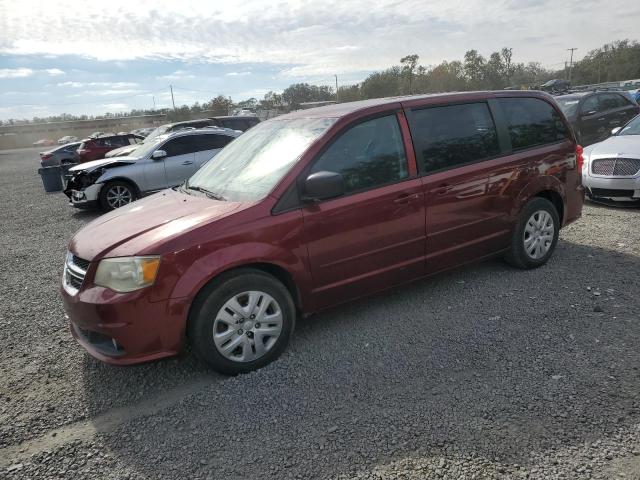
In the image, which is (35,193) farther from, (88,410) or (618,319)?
(618,319)

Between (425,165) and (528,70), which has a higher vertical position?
(528,70)

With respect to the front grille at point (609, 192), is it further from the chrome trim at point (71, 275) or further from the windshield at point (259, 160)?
the chrome trim at point (71, 275)

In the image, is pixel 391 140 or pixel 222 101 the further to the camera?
pixel 222 101

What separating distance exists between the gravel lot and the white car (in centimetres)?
288

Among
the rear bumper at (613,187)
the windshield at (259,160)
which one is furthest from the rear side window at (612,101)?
the windshield at (259,160)

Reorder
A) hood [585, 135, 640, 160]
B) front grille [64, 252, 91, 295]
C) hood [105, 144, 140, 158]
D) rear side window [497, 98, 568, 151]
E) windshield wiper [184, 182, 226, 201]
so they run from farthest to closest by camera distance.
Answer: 1. hood [105, 144, 140, 158]
2. hood [585, 135, 640, 160]
3. rear side window [497, 98, 568, 151]
4. windshield wiper [184, 182, 226, 201]
5. front grille [64, 252, 91, 295]

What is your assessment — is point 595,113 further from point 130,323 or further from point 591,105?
point 130,323

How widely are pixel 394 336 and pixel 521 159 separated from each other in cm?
220

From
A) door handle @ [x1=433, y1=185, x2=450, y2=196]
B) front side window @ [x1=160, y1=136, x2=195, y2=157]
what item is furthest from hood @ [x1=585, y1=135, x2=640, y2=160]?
front side window @ [x1=160, y1=136, x2=195, y2=157]

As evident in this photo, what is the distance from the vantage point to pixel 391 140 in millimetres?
3881

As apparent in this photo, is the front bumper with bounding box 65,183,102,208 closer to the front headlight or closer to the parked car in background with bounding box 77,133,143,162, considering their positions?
the front headlight

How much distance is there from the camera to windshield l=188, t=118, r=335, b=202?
11.7 feet

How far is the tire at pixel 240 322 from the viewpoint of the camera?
3.13 m

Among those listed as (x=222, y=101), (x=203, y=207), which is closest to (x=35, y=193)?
(x=203, y=207)
